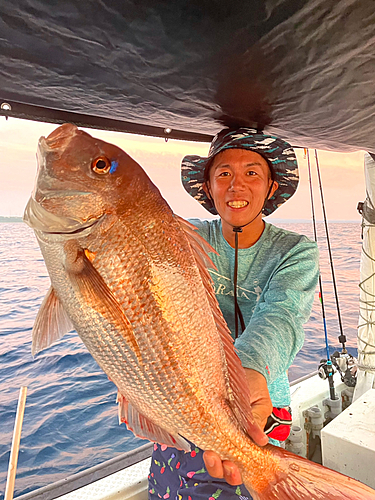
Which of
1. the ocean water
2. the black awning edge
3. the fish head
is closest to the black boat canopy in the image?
the black awning edge

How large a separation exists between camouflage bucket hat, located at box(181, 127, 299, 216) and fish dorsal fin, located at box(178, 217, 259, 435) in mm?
920

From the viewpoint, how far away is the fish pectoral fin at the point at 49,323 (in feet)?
3.28

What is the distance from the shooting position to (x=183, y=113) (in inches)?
74.1

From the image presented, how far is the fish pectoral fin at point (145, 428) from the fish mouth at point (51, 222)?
52 cm

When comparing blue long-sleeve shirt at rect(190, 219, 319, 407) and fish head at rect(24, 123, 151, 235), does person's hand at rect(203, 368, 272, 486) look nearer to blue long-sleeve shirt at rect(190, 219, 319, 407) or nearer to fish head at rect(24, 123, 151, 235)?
blue long-sleeve shirt at rect(190, 219, 319, 407)

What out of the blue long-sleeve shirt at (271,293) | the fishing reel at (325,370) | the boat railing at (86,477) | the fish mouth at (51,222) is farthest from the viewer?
the fishing reel at (325,370)

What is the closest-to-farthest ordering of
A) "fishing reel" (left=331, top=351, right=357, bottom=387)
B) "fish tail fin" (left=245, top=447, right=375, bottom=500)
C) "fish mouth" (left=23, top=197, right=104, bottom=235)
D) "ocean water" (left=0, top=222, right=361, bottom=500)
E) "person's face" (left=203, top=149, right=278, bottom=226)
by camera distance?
"fish mouth" (left=23, top=197, right=104, bottom=235) < "fish tail fin" (left=245, top=447, right=375, bottom=500) < "person's face" (left=203, top=149, right=278, bottom=226) < "fishing reel" (left=331, top=351, right=357, bottom=387) < "ocean water" (left=0, top=222, right=361, bottom=500)

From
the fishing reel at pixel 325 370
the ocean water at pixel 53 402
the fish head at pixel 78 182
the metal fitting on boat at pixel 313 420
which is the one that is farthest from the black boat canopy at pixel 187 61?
the metal fitting on boat at pixel 313 420

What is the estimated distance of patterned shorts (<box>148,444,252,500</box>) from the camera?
5.00 feet

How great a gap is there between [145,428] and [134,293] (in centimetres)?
45

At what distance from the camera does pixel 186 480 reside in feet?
5.21

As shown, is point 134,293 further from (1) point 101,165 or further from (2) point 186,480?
(2) point 186,480

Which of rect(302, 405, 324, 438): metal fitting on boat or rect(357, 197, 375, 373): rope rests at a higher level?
rect(357, 197, 375, 373): rope

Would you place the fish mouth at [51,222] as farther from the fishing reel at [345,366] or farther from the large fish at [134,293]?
the fishing reel at [345,366]
